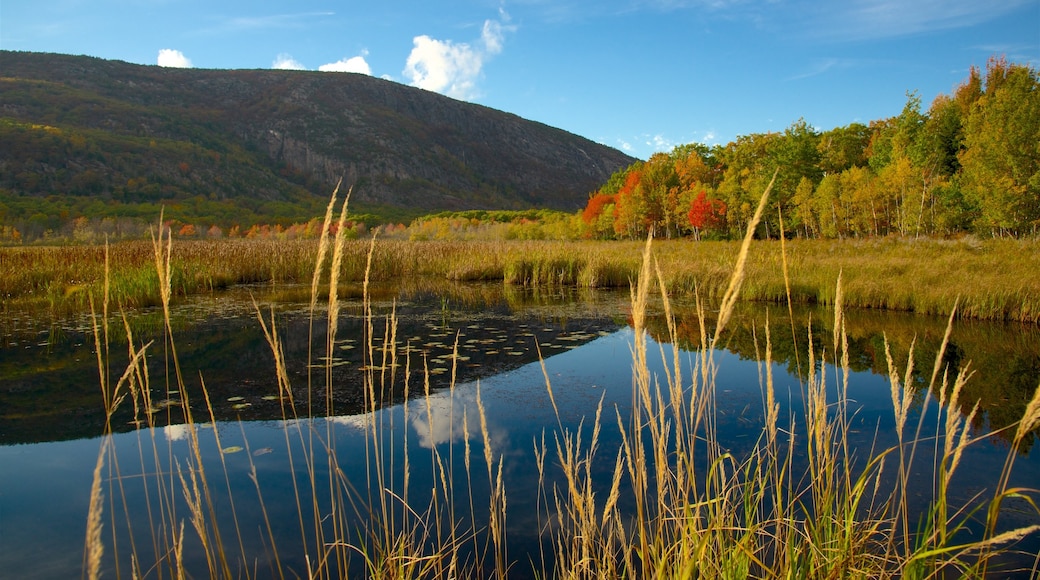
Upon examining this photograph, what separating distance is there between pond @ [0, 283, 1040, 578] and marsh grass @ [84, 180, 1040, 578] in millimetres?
43

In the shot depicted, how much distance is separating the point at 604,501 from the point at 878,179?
3048cm

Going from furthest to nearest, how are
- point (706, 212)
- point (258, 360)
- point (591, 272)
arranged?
point (706, 212), point (591, 272), point (258, 360)

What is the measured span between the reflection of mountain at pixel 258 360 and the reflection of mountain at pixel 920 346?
2.10m

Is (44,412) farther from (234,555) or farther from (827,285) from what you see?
(827,285)

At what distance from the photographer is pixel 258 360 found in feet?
23.5

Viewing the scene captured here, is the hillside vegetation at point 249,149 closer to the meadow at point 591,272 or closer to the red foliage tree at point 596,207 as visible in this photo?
the meadow at point 591,272

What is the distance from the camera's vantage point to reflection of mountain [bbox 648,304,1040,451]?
17.8 ft

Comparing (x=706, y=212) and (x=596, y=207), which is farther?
(x=596, y=207)

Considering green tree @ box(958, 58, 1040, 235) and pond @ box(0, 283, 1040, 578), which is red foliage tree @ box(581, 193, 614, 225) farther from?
pond @ box(0, 283, 1040, 578)

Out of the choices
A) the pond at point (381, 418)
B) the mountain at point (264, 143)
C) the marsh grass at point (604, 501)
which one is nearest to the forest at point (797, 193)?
the mountain at point (264, 143)

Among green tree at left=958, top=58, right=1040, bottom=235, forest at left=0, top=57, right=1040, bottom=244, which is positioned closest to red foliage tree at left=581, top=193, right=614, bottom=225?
forest at left=0, top=57, right=1040, bottom=244

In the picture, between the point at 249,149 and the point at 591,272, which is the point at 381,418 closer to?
the point at 591,272

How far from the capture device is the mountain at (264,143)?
192 ft

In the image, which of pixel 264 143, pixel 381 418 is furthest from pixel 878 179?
pixel 264 143
